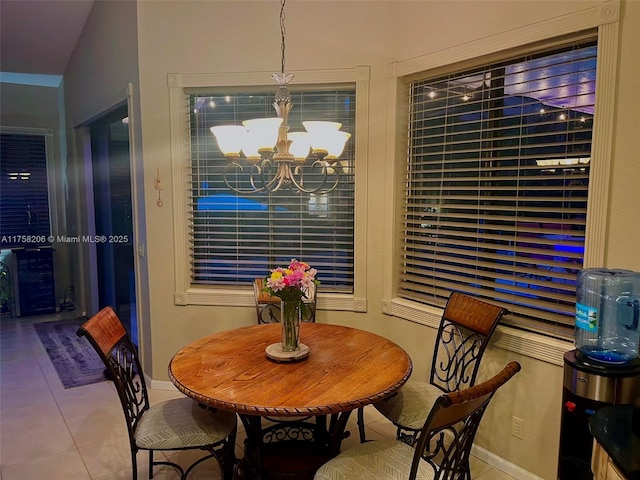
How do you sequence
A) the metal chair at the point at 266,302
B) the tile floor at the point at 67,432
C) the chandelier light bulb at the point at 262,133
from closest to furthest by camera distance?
the chandelier light bulb at the point at 262,133 → the tile floor at the point at 67,432 → the metal chair at the point at 266,302

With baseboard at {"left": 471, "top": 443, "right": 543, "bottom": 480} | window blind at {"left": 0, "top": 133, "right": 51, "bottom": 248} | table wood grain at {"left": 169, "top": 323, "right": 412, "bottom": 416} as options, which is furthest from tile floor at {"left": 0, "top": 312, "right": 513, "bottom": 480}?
window blind at {"left": 0, "top": 133, "right": 51, "bottom": 248}

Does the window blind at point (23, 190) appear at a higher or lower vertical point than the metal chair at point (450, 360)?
higher

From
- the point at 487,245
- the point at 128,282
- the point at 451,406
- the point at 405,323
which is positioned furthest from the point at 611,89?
the point at 128,282

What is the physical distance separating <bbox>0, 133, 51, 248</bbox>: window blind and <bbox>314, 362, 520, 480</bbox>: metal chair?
18.7ft

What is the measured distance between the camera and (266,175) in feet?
11.8

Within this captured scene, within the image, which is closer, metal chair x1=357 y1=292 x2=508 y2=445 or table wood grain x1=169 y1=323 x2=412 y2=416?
table wood grain x1=169 y1=323 x2=412 y2=416

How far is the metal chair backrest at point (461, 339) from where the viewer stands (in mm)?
2475

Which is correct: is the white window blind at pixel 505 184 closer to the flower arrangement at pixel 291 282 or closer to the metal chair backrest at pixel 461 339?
the metal chair backrest at pixel 461 339

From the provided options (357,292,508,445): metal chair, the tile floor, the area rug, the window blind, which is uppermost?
the window blind

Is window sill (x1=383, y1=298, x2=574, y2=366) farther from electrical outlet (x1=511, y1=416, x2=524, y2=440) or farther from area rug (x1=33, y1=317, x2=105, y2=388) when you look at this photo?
area rug (x1=33, y1=317, x2=105, y2=388)

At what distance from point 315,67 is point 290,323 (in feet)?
6.35

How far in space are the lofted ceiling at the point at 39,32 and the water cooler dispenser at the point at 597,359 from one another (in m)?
4.92

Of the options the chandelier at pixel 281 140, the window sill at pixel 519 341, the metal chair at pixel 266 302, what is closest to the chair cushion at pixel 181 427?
the metal chair at pixel 266 302

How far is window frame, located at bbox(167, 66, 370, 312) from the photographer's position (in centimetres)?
324
